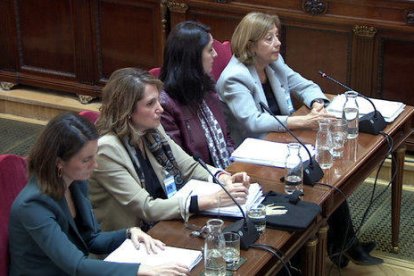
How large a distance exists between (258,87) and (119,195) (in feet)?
3.81

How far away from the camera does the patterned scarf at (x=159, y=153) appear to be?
2833 millimetres

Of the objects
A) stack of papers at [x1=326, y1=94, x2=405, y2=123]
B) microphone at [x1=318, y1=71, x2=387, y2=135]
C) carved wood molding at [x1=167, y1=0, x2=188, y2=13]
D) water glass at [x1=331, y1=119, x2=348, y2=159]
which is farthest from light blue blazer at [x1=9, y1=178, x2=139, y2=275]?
carved wood molding at [x1=167, y1=0, x2=188, y2=13]

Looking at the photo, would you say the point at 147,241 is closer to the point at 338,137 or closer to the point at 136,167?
the point at 136,167

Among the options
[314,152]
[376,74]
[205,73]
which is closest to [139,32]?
[376,74]

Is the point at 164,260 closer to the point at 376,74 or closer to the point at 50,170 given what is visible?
the point at 50,170

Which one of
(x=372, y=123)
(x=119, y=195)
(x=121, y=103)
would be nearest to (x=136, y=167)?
(x=119, y=195)

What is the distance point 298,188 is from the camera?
2.89m

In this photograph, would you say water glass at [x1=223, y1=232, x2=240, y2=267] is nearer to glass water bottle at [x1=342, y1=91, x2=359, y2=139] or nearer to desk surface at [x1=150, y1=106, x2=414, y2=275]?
desk surface at [x1=150, y1=106, x2=414, y2=275]

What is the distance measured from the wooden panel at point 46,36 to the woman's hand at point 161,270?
3400 millimetres

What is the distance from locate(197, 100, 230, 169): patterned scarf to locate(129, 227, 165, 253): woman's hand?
3.22 feet

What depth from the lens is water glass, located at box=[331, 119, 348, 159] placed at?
10.6ft

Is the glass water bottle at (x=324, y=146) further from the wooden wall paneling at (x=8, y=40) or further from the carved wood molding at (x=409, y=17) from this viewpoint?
the wooden wall paneling at (x=8, y=40)

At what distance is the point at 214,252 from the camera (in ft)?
7.59

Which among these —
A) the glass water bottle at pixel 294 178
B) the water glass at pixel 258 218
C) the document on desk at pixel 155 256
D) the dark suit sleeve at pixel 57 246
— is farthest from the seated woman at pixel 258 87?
the dark suit sleeve at pixel 57 246
